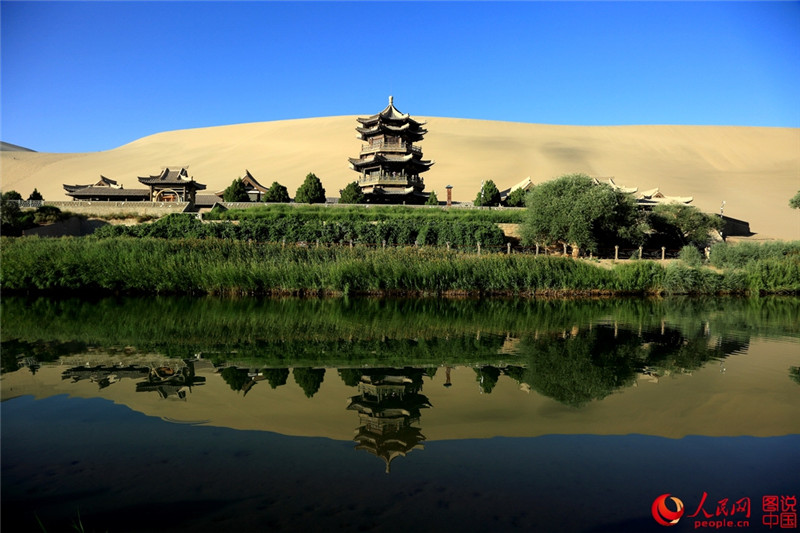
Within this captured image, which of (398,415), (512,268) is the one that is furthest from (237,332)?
(512,268)

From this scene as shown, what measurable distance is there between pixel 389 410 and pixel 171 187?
42004 mm

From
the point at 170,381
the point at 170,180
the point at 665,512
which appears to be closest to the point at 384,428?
the point at 665,512

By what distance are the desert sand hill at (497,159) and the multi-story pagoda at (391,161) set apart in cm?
2202

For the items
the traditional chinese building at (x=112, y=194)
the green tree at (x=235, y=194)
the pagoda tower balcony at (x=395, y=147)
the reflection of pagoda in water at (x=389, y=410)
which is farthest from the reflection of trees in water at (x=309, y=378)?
the traditional chinese building at (x=112, y=194)

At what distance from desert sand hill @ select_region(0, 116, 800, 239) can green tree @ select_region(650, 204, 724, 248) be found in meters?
20.0

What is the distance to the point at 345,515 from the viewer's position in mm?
4371

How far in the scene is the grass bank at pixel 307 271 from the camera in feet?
61.9

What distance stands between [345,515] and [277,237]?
1167 inches

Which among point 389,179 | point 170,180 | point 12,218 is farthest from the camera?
point 170,180

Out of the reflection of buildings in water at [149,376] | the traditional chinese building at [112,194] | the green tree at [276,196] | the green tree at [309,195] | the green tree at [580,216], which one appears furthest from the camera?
the traditional chinese building at [112,194]

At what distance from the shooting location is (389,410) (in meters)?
6.90

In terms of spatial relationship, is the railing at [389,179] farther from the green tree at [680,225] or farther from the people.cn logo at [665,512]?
the people.cn logo at [665,512]

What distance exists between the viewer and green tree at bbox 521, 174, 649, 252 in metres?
30.1

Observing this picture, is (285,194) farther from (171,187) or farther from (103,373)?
(103,373)
